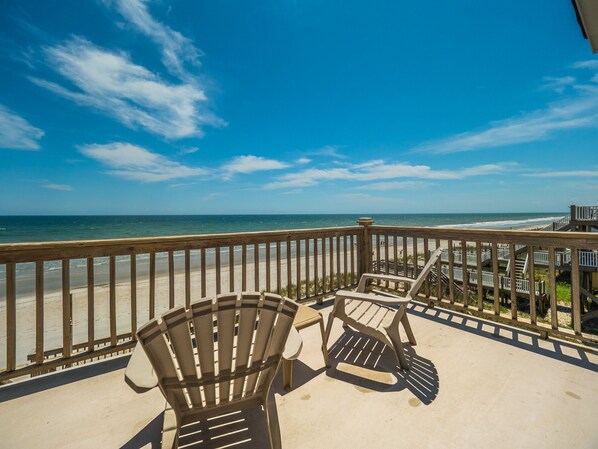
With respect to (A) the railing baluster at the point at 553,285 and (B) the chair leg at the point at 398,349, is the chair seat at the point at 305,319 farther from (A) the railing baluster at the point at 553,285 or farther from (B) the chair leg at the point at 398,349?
(A) the railing baluster at the point at 553,285

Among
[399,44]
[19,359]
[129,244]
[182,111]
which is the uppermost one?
[399,44]

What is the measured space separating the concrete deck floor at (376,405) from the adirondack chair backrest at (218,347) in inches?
15.5

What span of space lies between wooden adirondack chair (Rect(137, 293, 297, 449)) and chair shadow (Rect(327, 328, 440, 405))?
917 mm

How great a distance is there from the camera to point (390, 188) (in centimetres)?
3456

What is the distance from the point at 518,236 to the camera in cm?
249

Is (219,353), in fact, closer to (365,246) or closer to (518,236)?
(518,236)

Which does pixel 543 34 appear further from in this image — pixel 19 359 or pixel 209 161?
pixel 209 161

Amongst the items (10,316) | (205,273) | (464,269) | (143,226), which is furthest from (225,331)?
(143,226)

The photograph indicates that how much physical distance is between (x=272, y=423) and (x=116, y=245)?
190cm

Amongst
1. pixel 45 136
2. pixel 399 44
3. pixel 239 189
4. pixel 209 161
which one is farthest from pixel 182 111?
pixel 239 189

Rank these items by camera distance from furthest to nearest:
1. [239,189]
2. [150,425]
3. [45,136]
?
[239,189]
[45,136]
[150,425]

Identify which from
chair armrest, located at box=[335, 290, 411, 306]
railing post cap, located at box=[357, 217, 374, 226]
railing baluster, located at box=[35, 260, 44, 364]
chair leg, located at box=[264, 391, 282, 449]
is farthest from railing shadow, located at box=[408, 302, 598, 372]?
railing baluster, located at box=[35, 260, 44, 364]

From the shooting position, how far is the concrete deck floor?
1.34m

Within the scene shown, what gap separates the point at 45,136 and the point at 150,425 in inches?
1199
